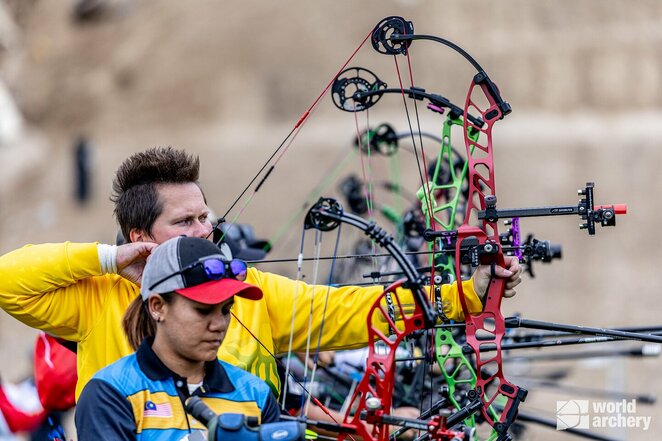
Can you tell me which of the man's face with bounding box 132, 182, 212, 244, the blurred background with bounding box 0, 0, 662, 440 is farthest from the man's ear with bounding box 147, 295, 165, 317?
the blurred background with bounding box 0, 0, 662, 440

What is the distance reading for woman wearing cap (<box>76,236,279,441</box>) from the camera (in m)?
3.21

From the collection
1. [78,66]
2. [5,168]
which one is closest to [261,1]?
[78,66]

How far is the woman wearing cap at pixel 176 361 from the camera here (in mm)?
3215

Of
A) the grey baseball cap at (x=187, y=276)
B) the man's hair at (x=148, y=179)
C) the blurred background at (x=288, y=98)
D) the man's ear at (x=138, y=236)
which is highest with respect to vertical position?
the blurred background at (x=288, y=98)

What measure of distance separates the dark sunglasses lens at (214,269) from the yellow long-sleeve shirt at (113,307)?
86cm

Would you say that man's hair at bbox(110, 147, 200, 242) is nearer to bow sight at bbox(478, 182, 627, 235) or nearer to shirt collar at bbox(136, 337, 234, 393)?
shirt collar at bbox(136, 337, 234, 393)

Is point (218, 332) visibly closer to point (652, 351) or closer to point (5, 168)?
point (652, 351)

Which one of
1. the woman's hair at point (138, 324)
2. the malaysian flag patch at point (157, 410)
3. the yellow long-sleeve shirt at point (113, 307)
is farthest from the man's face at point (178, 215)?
the malaysian flag patch at point (157, 410)

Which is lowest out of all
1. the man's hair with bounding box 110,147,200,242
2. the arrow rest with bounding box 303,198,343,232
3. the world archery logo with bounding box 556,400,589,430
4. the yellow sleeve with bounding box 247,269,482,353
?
the world archery logo with bounding box 556,400,589,430

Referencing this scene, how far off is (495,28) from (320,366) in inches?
974

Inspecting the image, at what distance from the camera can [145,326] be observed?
141 inches

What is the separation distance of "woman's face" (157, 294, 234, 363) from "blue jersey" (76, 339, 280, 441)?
10 cm

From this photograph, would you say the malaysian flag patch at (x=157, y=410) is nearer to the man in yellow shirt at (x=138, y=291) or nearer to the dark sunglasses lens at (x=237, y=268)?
the dark sunglasses lens at (x=237, y=268)

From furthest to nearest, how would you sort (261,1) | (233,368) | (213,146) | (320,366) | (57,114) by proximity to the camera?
Answer: (261,1)
(57,114)
(213,146)
(320,366)
(233,368)
